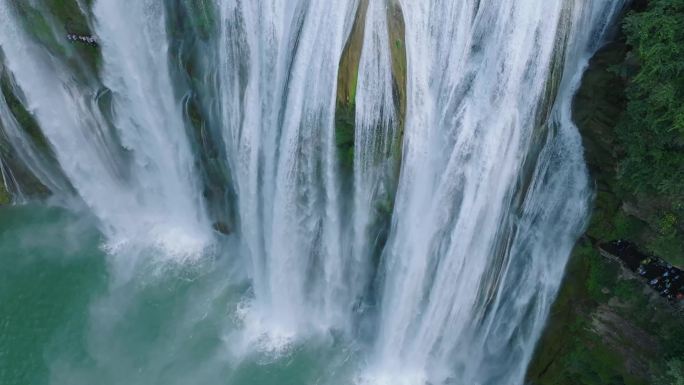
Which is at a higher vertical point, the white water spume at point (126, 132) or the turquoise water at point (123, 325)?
the white water spume at point (126, 132)

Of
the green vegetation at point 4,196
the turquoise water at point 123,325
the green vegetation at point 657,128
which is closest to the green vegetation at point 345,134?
the green vegetation at point 657,128

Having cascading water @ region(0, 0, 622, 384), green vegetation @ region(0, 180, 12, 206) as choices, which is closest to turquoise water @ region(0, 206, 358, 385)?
cascading water @ region(0, 0, 622, 384)

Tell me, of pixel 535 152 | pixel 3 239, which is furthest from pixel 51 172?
pixel 535 152

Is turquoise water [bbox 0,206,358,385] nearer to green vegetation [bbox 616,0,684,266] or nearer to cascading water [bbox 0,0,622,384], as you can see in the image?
cascading water [bbox 0,0,622,384]

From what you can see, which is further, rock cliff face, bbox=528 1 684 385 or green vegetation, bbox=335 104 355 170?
green vegetation, bbox=335 104 355 170

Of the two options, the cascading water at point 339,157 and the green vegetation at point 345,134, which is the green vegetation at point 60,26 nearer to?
the cascading water at point 339,157

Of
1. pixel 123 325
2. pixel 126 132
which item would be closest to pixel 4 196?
pixel 126 132
